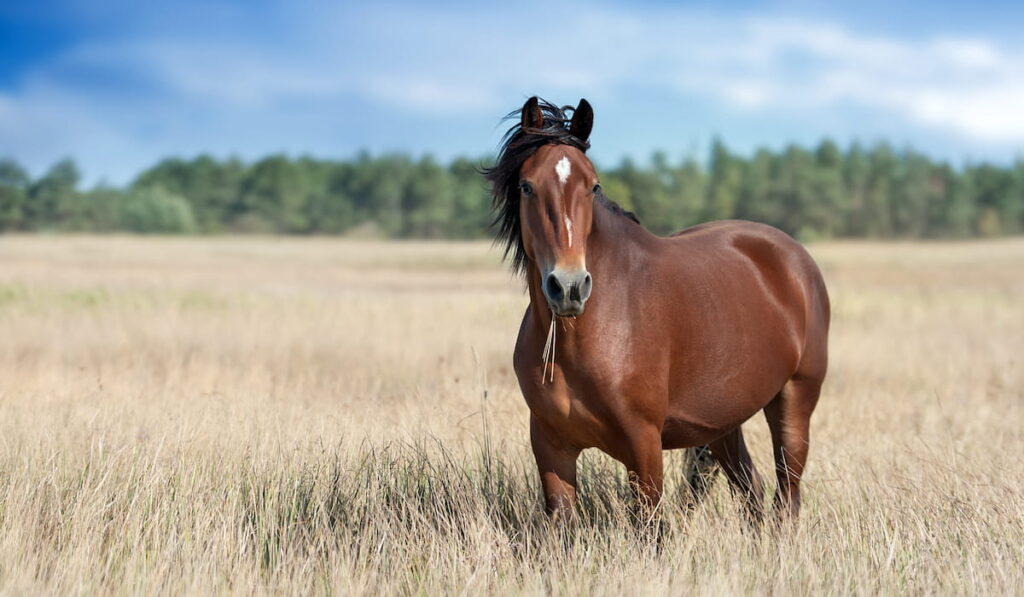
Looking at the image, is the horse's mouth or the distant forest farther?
the distant forest

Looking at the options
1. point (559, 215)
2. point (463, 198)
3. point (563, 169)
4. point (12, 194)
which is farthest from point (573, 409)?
point (463, 198)

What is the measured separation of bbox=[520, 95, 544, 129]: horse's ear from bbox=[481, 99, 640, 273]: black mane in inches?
1.0

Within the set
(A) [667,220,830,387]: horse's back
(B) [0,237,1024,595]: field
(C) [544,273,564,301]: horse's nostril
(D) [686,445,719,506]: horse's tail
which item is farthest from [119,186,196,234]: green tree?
(C) [544,273,564,301]: horse's nostril

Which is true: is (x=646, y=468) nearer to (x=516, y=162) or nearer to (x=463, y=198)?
(x=516, y=162)

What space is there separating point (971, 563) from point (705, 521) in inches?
44.6

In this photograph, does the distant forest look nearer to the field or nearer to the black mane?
the field

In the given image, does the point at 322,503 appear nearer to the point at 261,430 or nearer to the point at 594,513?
the point at 261,430

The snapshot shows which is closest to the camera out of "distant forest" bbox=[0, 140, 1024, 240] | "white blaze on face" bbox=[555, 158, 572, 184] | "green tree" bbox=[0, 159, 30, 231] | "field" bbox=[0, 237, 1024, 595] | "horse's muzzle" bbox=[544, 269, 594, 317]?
"horse's muzzle" bbox=[544, 269, 594, 317]

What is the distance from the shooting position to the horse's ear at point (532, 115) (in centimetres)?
359

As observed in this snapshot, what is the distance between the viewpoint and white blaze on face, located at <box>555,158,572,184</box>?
3.32 meters

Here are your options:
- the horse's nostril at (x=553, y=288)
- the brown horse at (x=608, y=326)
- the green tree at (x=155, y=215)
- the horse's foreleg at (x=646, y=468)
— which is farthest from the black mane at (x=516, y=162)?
the green tree at (x=155, y=215)

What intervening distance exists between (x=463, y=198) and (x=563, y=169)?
2671 inches

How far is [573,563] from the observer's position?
3.56 metres

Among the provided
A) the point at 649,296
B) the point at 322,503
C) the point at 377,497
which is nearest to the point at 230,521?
the point at 322,503
